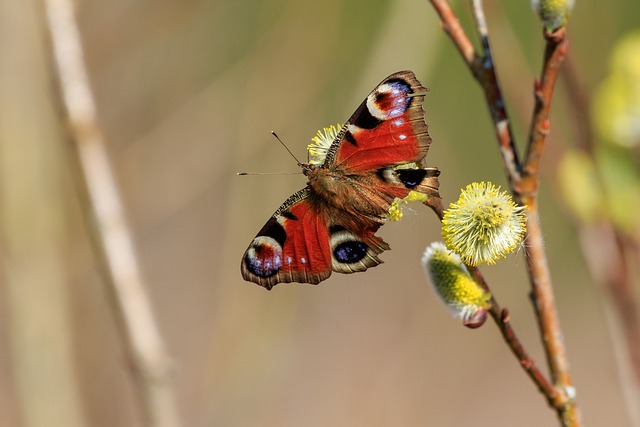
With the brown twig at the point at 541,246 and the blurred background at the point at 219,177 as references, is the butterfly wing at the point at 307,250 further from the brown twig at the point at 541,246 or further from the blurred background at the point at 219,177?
the brown twig at the point at 541,246

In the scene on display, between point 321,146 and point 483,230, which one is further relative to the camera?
point 321,146

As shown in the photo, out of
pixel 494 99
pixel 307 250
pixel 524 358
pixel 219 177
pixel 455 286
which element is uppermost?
pixel 219 177

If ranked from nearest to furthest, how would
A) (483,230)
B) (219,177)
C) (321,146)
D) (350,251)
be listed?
(483,230)
(350,251)
(321,146)
(219,177)

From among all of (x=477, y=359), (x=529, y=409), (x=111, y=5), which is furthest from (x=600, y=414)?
(x=111, y=5)

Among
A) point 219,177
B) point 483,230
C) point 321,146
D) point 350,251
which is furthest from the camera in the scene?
point 219,177

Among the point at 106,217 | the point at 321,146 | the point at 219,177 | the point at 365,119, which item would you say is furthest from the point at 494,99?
the point at 219,177

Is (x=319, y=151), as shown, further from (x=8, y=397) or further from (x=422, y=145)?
(x=8, y=397)

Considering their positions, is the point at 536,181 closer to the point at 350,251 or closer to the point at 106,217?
the point at 350,251

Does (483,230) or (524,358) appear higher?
(483,230)
